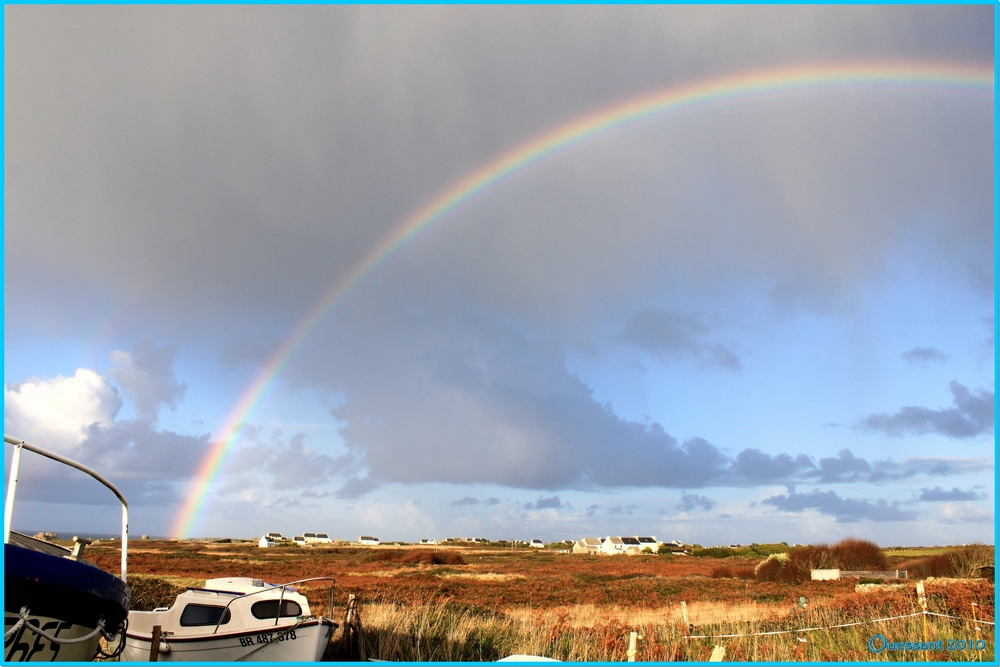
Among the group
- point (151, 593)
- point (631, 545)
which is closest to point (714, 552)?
point (631, 545)

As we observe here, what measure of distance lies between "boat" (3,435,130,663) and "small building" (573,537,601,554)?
123492mm

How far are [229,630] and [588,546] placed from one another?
5041 inches

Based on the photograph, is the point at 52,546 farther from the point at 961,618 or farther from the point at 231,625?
the point at 961,618

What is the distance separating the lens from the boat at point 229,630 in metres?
17.2

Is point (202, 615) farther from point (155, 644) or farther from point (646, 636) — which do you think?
point (646, 636)

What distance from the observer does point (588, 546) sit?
13700 centimetres

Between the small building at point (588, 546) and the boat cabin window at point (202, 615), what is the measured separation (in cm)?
11634

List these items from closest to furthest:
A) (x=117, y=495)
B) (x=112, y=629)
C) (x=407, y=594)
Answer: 1. (x=112, y=629)
2. (x=117, y=495)
3. (x=407, y=594)

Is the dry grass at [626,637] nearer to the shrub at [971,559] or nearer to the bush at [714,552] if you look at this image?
the shrub at [971,559]

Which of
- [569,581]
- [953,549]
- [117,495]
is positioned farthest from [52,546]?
[953,549]

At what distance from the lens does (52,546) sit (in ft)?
39.5

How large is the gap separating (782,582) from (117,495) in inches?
2013

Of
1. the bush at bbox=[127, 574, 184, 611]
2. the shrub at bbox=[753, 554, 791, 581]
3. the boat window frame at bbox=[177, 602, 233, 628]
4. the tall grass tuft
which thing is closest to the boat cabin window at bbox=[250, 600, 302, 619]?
the boat window frame at bbox=[177, 602, 233, 628]

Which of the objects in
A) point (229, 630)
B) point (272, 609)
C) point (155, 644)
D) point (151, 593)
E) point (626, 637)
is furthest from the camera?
point (151, 593)
